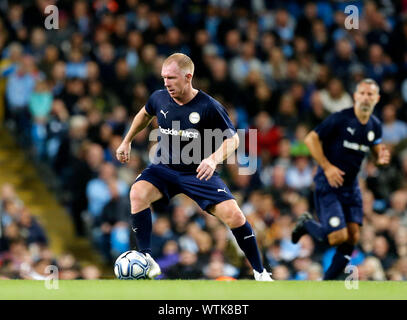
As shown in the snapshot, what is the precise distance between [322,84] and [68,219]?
5377 millimetres

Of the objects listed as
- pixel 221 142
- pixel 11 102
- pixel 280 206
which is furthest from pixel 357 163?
pixel 11 102

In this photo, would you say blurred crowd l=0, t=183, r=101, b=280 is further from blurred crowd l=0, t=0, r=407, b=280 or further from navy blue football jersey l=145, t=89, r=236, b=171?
navy blue football jersey l=145, t=89, r=236, b=171

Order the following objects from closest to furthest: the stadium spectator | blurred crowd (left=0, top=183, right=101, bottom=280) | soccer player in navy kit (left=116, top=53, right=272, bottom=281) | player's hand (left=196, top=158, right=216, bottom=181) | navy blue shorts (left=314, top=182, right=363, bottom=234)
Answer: player's hand (left=196, top=158, right=216, bottom=181) → soccer player in navy kit (left=116, top=53, right=272, bottom=281) → navy blue shorts (left=314, top=182, right=363, bottom=234) → blurred crowd (left=0, top=183, right=101, bottom=280) → the stadium spectator

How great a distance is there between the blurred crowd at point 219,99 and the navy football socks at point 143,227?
3.59m

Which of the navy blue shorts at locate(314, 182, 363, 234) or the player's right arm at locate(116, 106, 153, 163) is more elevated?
the player's right arm at locate(116, 106, 153, 163)

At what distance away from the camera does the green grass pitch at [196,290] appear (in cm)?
695

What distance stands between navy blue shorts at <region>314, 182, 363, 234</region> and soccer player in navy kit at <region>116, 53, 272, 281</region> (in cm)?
155

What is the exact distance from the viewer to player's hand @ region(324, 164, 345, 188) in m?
9.70

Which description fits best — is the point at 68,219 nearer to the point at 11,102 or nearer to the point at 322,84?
the point at 11,102

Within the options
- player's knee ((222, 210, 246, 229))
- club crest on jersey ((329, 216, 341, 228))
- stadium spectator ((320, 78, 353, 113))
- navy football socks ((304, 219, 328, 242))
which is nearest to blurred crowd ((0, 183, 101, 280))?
navy football socks ((304, 219, 328, 242))

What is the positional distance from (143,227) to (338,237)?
241cm

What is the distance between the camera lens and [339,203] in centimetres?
984

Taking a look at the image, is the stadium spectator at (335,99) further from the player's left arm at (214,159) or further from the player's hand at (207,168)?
the player's hand at (207,168)

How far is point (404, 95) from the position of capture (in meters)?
16.2
